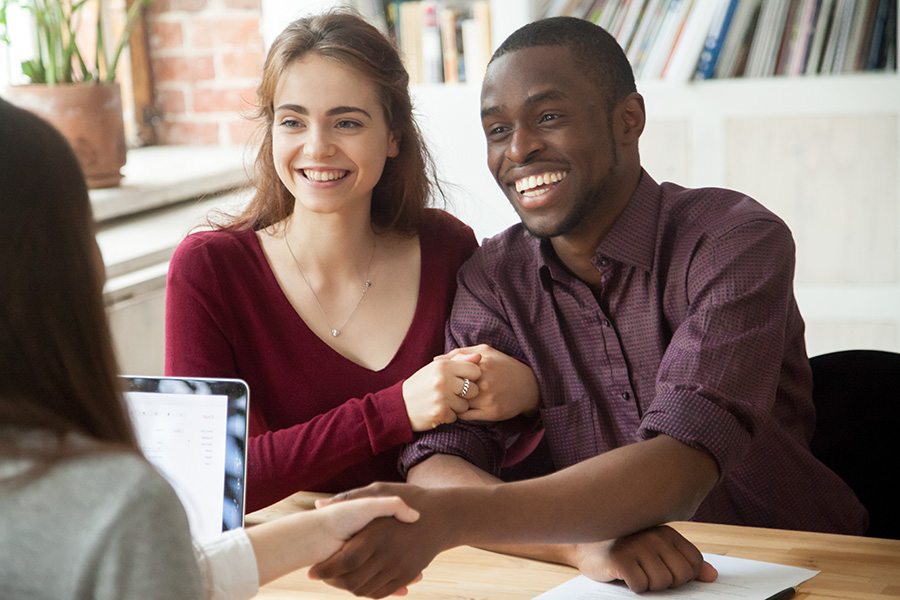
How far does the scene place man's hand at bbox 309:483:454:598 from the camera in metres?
1.07

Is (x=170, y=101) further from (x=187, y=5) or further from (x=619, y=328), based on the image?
(x=619, y=328)

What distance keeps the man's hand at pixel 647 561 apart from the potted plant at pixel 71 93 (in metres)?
A: 1.89

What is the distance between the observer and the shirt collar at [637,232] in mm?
1591

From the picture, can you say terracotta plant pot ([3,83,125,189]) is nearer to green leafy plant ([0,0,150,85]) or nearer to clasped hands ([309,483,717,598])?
green leafy plant ([0,0,150,85])

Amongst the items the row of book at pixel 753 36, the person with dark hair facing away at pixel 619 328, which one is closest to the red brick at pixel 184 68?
the row of book at pixel 753 36

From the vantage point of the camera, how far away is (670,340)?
1.58 metres

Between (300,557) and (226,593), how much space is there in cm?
10

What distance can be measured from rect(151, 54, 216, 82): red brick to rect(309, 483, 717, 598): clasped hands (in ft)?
8.35

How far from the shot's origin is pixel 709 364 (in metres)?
1.37

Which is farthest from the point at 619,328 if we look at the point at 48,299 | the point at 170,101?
the point at 170,101

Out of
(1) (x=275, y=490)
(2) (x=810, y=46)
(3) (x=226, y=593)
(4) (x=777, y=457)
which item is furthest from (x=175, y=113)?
(3) (x=226, y=593)

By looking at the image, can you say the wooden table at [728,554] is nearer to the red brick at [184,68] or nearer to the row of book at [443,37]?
the row of book at [443,37]

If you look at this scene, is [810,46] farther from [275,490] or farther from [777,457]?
[275,490]

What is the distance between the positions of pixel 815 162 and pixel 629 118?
4.41 ft
